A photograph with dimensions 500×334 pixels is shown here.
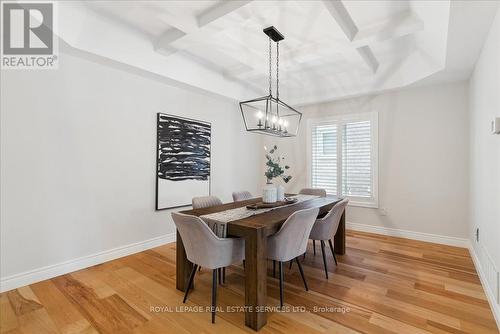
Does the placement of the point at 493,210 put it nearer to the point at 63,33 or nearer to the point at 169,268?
the point at 169,268

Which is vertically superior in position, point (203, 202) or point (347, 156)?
point (347, 156)

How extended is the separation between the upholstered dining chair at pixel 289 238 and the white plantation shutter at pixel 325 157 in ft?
9.07

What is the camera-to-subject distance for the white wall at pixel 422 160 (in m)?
3.78

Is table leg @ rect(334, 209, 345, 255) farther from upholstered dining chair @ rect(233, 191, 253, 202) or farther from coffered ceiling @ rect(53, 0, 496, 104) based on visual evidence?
coffered ceiling @ rect(53, 0, 496, 104)

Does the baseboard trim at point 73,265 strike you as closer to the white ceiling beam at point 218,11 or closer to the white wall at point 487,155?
the white ceiling beam at point 218,11

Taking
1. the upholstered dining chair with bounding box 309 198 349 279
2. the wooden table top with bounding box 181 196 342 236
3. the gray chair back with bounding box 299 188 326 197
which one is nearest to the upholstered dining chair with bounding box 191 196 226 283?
the wooden table top with bounding box 181 196 342 236

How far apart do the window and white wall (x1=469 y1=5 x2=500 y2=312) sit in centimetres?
138

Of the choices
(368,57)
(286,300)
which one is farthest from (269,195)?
(368,57)

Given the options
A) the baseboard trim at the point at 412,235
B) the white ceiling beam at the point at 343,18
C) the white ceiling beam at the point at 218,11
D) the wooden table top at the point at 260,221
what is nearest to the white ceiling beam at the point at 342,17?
the white ceiling beam at the point at 343,18

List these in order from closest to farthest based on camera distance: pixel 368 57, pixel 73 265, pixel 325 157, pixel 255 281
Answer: pixel 255 281
pixel 73 265
pixel 368 57
pixel 325 157

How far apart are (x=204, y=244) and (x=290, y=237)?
748mm

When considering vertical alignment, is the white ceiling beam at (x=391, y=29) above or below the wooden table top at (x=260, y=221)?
above

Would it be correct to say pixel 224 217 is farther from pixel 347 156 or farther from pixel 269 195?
pixel 347 156

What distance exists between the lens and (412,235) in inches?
163
